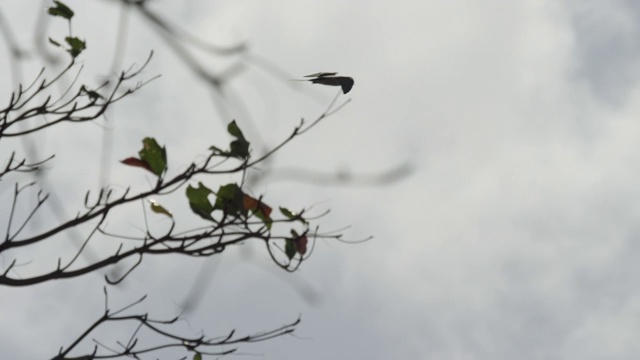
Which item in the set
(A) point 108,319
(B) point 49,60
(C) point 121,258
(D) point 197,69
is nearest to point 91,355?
(A) point 108,319

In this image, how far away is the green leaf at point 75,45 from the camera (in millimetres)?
6355

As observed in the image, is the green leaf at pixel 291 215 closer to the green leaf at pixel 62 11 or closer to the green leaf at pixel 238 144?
the green leaf at pixel 238 144

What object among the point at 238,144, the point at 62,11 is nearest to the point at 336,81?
the point at 238,144

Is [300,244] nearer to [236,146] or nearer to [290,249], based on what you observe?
[290,249]

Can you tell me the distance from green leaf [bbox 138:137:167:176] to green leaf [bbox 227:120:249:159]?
420 mm

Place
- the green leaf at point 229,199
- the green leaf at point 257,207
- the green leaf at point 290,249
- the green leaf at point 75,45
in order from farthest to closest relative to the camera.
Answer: the green leaf at point 75,45 < the green leaf at point 290,249 < the green leaf at point 257,207 < the green leaf at point 229,199

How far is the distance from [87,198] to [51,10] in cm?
126

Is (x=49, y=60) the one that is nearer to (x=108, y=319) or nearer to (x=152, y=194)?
(x=152, y=194)

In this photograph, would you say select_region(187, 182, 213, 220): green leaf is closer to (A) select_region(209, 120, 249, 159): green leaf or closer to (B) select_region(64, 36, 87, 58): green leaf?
(A) select_region(209, 120, 249, 159): green leaf

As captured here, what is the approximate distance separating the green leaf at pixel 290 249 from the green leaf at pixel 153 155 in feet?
3.05

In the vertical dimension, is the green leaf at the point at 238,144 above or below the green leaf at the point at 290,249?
above

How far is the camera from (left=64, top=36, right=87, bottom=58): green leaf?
6355mm

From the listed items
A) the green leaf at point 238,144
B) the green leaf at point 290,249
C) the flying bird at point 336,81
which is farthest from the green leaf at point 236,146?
the flying bird at point 336,81

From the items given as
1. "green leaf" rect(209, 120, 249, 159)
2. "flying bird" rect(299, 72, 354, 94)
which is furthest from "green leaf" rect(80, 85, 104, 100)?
"flying bird" rect(299, 72, 354, 94)
